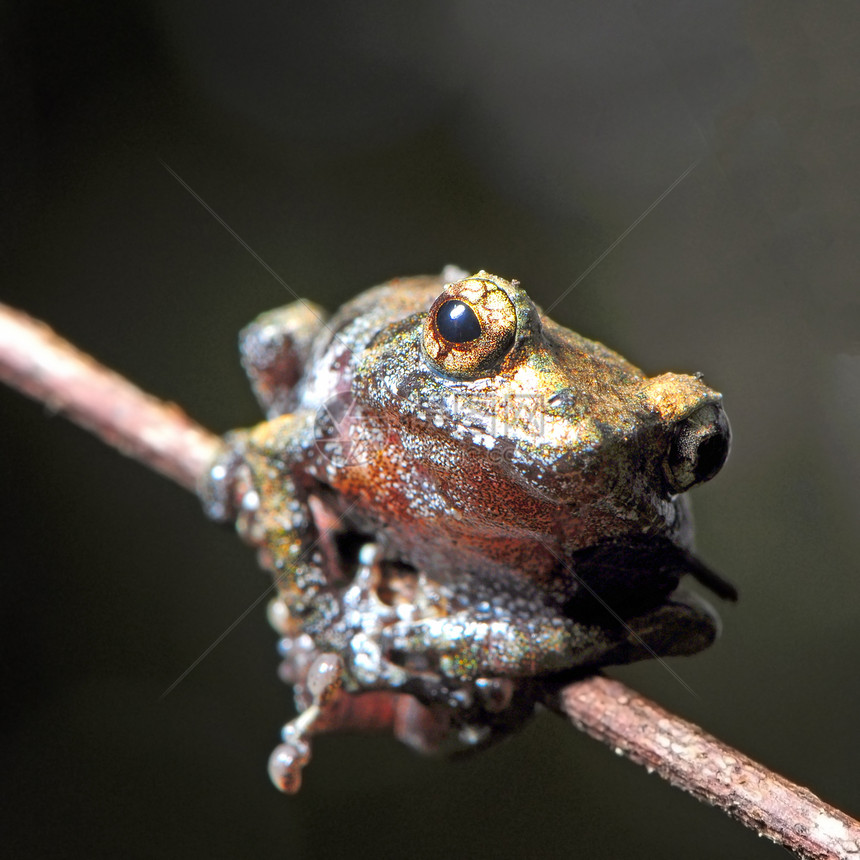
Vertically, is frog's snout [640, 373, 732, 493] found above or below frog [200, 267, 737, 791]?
above

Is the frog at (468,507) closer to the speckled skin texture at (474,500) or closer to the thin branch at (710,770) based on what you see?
the speckled skin texture at (474,500)

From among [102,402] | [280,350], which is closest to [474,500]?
[280,350]

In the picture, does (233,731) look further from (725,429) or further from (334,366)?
(725,429)

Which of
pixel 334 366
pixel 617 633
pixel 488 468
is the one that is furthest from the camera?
pixel 334 366

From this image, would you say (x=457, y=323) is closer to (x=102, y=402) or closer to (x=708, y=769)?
(x=708, y=769)

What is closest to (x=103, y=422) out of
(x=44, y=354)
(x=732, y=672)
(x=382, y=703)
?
(x=44, y=354)

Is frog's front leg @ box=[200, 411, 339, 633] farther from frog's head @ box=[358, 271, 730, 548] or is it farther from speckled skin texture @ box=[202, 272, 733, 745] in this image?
frog's head @ box=[358, 271, 730, 548]

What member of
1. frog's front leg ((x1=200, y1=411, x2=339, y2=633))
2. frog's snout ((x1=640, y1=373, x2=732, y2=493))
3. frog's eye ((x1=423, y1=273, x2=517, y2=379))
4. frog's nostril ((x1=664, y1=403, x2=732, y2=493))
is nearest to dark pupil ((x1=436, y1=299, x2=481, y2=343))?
frog's eye ((x1=423, y1=273, x2=517, y2=379))
